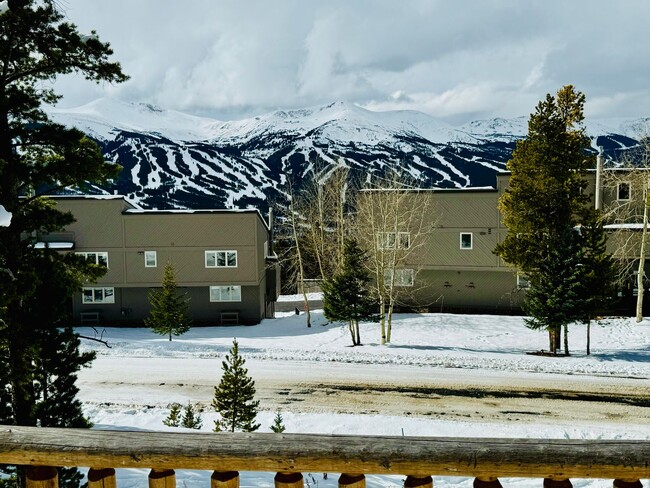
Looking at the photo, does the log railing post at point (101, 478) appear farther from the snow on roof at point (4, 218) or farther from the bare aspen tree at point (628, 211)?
the bare aspen tree at point (628, 211)

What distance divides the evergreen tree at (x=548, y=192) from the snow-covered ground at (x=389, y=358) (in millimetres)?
3228

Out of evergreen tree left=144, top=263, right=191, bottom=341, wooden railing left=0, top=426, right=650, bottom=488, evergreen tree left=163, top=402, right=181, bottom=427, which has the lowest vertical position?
evergreen tree left=163, top=402, right=181, bottom=427

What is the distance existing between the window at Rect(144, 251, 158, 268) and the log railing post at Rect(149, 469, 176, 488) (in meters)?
34.1

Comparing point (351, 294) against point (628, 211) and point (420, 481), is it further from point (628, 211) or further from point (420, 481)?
point (420, 481)

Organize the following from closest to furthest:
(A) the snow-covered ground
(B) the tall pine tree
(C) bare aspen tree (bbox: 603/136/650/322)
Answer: (B) the tall pine tree < (A) the snow-covered ground < (C) bare aspen tree (bbox: 603/136/650/322)

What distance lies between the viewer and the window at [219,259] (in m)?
34.9

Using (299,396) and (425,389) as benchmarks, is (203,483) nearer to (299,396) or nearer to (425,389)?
(299,396)

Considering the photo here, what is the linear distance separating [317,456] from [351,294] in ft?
84.1

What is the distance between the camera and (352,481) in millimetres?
2414

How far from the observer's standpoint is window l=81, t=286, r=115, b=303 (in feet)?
114

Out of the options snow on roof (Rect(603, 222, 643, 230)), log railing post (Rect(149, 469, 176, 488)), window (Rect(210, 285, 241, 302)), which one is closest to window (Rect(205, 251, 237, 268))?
window (Rect(210, 285, 241, 302))

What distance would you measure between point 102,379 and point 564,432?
17864mm

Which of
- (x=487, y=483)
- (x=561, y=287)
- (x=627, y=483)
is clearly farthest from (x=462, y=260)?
(x=487, y=483)

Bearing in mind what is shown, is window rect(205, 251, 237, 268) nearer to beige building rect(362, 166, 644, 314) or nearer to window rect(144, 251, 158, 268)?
window rect(144, 251, 158, 268)
